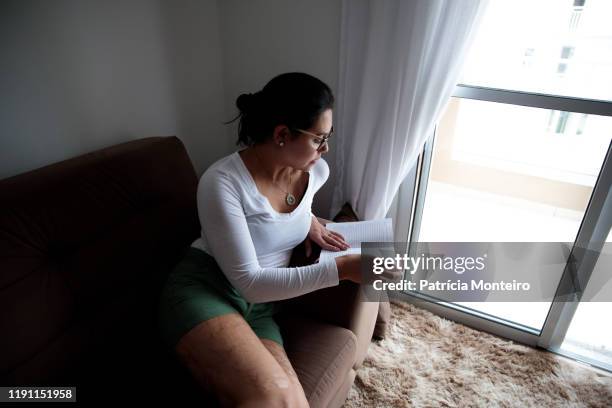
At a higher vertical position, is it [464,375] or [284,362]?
[284,362]

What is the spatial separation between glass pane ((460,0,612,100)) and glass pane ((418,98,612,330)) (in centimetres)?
11

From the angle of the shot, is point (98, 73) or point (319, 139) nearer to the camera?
point (319, 139)

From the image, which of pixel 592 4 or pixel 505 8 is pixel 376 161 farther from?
pixel 592 4

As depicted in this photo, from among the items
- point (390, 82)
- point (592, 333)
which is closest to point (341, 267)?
point (390, 82)

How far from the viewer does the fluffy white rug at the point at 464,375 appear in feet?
4.78

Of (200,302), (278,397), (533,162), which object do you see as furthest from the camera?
(533,162)

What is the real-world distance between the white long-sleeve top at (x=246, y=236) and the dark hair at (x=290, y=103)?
0.46 feet

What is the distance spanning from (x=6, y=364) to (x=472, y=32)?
4.83 feet

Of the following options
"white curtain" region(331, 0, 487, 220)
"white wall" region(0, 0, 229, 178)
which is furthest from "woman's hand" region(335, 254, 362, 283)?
"white wall" region(0, 0, 229, 178)

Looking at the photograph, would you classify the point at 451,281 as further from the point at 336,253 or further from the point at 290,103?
the point at 290,103

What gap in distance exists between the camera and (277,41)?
162 centimetres

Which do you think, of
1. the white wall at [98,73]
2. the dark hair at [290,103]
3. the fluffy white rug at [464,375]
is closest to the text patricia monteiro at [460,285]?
the fluffy white rug at [464,375]

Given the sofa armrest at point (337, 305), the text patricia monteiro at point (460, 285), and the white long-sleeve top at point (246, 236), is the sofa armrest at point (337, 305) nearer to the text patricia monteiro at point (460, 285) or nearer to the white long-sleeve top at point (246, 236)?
the white long-sleeve top at point (246, 236)

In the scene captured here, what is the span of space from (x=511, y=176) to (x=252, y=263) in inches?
43.4
